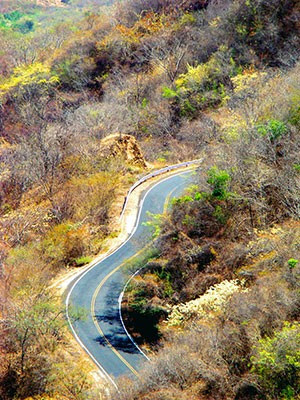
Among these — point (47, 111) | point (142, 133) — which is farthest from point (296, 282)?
point (47, 111)

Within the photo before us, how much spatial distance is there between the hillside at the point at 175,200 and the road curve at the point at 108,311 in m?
0.70

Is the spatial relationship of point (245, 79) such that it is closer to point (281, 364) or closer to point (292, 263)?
point (292, 263)

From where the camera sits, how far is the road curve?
20484 mm

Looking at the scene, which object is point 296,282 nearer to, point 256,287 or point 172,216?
point 256,287

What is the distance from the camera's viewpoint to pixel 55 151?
133 feet

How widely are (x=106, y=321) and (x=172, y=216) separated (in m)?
6.70

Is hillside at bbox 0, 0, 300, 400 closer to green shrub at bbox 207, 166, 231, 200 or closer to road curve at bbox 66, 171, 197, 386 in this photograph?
green shrub at bbox 207, 166, 231, 200

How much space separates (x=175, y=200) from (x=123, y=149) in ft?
55.3

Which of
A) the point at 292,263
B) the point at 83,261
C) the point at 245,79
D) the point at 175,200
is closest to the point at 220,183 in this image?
the point at 175,200

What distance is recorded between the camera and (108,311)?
24016mm

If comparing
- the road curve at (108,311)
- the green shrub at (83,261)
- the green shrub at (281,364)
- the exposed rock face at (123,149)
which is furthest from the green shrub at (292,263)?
the exposed rock face at (123,149)

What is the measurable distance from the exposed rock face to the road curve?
9111 mm

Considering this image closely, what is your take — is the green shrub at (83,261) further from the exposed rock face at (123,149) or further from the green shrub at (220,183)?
the exposed rock face at (123,149)

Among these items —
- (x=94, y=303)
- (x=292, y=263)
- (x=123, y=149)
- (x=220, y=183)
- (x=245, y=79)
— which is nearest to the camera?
(x=292, y=263)
